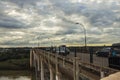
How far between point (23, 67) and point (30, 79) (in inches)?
1389

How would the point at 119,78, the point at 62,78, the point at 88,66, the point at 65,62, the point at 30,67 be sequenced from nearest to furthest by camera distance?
the point at 119,78 < the point at 88,66 < the point at 65,62 < the point at 62,78 < the point at 30,67

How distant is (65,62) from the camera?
22094 mm

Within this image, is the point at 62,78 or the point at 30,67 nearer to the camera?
the point at 62,78

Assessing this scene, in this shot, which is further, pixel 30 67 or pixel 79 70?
pixel 30 67

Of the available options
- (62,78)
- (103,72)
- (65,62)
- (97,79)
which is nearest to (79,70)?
(97,79)

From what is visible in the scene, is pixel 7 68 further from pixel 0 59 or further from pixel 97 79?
pixel 97 79

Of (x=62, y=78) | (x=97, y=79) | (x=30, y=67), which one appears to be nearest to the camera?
(x=97, y=79)

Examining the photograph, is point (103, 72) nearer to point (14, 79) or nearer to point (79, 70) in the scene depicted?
point (79, 70)

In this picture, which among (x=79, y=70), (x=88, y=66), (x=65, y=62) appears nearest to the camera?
(x=88, y=66)

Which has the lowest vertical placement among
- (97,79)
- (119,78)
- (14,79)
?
(14,79)

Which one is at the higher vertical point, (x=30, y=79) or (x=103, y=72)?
(x=103, y=72)

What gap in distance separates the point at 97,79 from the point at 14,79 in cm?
7250

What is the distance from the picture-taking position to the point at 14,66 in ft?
378

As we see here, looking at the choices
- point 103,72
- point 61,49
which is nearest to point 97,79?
point 103,72
